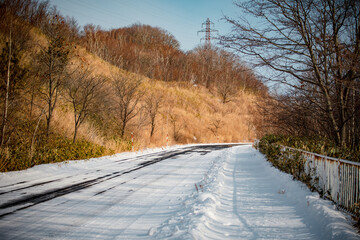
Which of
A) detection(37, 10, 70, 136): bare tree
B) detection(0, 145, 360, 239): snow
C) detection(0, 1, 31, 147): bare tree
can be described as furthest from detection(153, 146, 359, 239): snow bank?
detection(37, 10, 70, 136): bare tree

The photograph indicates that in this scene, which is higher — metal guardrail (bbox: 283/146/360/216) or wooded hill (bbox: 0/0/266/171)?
wooded hill (bbox: 0/0/266/171)

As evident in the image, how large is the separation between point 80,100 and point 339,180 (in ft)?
43.0

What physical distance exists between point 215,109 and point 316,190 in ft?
128

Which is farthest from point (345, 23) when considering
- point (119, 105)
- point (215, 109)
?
point (215, 109)

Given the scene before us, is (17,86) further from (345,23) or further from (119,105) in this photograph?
(345,23)

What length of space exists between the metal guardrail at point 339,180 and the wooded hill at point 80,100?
366cm

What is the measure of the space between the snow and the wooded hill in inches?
133

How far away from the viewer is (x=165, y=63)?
53.4m

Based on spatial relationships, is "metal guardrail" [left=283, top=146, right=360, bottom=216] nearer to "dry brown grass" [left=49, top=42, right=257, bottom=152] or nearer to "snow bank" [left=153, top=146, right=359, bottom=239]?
"snow bank" [left=153, top=146, right=359, bottom=239]

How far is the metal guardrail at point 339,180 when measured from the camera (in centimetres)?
394

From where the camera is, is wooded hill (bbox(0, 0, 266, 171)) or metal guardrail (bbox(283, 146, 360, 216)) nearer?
metal guardrail (bbox(283, 146, 360, 216))

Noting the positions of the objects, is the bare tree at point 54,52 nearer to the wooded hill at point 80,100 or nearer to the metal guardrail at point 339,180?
the wooded hill at point 80,100

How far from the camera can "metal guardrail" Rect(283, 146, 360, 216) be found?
3942mm

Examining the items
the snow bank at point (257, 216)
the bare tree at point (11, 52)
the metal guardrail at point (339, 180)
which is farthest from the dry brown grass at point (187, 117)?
the metal guardrail at point (339, 180)
